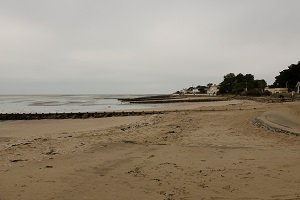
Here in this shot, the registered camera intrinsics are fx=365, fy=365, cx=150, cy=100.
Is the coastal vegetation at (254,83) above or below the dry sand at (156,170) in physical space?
above

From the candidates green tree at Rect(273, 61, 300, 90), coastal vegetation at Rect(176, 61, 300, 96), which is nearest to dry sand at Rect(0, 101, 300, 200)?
coastal vegetation at Rect(176, 61, 300, 96)

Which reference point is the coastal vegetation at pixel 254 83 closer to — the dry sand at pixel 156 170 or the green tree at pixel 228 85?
the green tree at pixel 228 85

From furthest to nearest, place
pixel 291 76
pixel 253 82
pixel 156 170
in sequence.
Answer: pixel 253 82
pixel 291 76
pixel 156 170

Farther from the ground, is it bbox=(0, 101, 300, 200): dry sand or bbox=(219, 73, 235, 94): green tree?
bbox=(219, 73, 235, 94): green tree

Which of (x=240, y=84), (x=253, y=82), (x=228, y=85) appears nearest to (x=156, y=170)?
(x=240, y=84)

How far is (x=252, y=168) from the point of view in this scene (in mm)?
8883

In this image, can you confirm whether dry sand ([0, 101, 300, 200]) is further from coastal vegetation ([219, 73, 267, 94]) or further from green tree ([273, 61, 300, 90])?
coastal vegetation ([219, 73, 267, 94])

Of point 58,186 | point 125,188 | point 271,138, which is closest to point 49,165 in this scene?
point 58,186

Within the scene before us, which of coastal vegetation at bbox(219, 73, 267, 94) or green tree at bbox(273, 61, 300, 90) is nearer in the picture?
green tree at bbox(273, 61, 300, 90)

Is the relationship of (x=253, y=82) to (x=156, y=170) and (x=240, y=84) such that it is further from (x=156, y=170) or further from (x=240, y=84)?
(x=156, y=170)

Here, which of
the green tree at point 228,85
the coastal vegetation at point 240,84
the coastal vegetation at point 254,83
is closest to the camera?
the coastal vegetation at point 254,83

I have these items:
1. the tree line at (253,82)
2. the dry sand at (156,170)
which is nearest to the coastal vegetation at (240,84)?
the tree line at (253,82)

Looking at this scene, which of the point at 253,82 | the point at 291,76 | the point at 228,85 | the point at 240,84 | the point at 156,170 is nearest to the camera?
the point at 156,170

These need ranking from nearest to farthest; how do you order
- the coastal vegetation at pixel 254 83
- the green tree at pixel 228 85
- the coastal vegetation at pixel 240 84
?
the coastal vegetation at pixel 254 83
the coastal vegetation at pixel 240 84
the green tree at pixel 228 85
